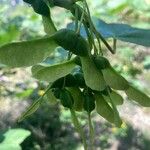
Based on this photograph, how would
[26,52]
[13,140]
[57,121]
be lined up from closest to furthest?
[26,52] < [13,140] < [57,121]

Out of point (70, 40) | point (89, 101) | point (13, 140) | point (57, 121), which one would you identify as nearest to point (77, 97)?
point (89, 101)

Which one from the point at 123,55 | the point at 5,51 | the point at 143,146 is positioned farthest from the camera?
the point at 123,55

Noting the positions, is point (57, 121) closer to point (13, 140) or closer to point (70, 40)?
point (13, 140)

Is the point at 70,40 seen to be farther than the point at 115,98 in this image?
No

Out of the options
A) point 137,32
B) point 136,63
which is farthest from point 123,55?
point 137,32

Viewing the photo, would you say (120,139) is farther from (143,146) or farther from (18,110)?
(18,110)

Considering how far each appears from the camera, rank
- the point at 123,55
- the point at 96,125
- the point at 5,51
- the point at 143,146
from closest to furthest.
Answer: the point at 5,51 < the point at 143,146 < the point at 96,125 < the point at 123,55

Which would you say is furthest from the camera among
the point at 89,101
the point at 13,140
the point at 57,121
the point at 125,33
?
the point at 57,121
